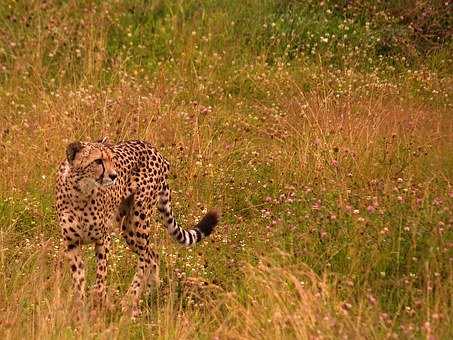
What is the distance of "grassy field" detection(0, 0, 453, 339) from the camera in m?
5.38

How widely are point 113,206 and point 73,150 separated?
49 cm

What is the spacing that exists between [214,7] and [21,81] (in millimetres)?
1930

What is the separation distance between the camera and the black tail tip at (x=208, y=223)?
6605 mm

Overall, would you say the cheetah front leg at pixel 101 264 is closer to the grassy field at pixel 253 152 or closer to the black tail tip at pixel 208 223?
the grassy field at pixel 253 152

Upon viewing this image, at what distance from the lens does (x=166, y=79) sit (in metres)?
9.40

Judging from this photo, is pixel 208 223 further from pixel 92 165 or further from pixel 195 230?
pixel 92 165

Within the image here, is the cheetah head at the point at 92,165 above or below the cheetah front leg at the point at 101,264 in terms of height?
above

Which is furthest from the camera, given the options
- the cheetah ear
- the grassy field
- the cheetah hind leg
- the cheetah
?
the cheetah hind leg

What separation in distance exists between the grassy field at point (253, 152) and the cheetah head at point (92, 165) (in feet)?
1.36

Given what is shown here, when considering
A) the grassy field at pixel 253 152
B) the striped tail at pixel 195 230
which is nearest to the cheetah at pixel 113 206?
the striped tail at pixel 195 230

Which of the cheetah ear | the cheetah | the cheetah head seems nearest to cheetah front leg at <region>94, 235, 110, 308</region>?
the cheetah

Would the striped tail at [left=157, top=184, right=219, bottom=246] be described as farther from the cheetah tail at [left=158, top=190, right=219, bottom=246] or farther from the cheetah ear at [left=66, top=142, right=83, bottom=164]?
the cheetah ear at [left=66, top=142, right=83, bottom=164]

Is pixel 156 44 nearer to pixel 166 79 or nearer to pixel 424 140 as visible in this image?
pixel 166 79

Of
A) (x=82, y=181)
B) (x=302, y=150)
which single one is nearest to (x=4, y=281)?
(x=82, y=181)
